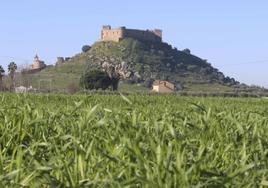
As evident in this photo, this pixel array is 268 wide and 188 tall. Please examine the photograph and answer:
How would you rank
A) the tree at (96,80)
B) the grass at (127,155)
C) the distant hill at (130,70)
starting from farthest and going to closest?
the distant hill at (130,70)
the tree at (96,80)
the grass at (127,155)

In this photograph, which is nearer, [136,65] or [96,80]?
[96,80]

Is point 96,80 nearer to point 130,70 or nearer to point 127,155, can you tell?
point 130,70

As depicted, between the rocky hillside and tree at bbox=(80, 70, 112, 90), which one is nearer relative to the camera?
tree at bbox=(80, 70, 112, 90)

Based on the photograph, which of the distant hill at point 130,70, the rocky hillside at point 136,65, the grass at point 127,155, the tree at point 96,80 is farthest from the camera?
the rocky hillside at point 136,65

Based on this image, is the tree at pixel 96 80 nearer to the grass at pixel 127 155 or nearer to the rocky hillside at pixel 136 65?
the rocky hillside at pixel 136 65

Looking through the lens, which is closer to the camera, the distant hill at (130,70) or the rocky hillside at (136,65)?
the distant hill at (130,70)

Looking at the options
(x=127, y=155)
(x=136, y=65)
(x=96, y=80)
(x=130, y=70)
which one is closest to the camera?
(x=127, y=155)

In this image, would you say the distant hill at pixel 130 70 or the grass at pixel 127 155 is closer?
the grass at pixel 127 155

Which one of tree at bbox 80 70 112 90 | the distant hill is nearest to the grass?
tree at bbox 80 70 112 90

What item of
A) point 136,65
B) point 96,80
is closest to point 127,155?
point 96,80

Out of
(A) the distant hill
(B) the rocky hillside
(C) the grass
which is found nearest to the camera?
(C) the grass

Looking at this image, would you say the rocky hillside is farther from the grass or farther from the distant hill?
the grass

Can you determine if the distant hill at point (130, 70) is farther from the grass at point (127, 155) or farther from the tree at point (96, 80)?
the grass at point (127, 155)

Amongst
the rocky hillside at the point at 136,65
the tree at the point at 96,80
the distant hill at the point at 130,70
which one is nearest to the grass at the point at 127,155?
the tree at the point at 96,80
